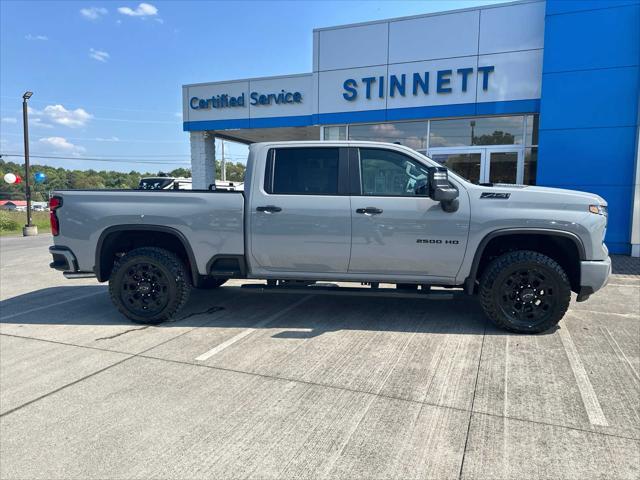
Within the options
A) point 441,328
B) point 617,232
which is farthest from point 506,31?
point 441,328

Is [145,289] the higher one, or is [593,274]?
[593,274]

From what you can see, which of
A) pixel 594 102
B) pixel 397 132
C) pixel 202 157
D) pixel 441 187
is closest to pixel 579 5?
pixel 594 102

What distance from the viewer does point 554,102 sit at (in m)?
10.5

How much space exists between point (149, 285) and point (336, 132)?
9985 mm

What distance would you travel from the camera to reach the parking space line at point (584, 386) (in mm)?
3027

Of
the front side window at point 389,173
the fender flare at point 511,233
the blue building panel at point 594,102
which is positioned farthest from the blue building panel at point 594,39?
the front side window at point 389,173

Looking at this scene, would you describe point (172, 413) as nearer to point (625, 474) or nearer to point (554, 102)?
point (625, 474)

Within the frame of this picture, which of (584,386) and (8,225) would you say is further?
(8,225)

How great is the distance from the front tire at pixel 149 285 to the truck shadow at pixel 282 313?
23cm

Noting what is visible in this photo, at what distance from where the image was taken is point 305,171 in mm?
4961

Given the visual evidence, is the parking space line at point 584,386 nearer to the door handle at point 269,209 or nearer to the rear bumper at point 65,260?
the door handle at point 269,209

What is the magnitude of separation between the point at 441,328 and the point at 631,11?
9.39m

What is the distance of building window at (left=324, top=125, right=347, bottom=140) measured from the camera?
13852mm

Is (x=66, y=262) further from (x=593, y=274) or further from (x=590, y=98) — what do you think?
(x=590, y=98)
